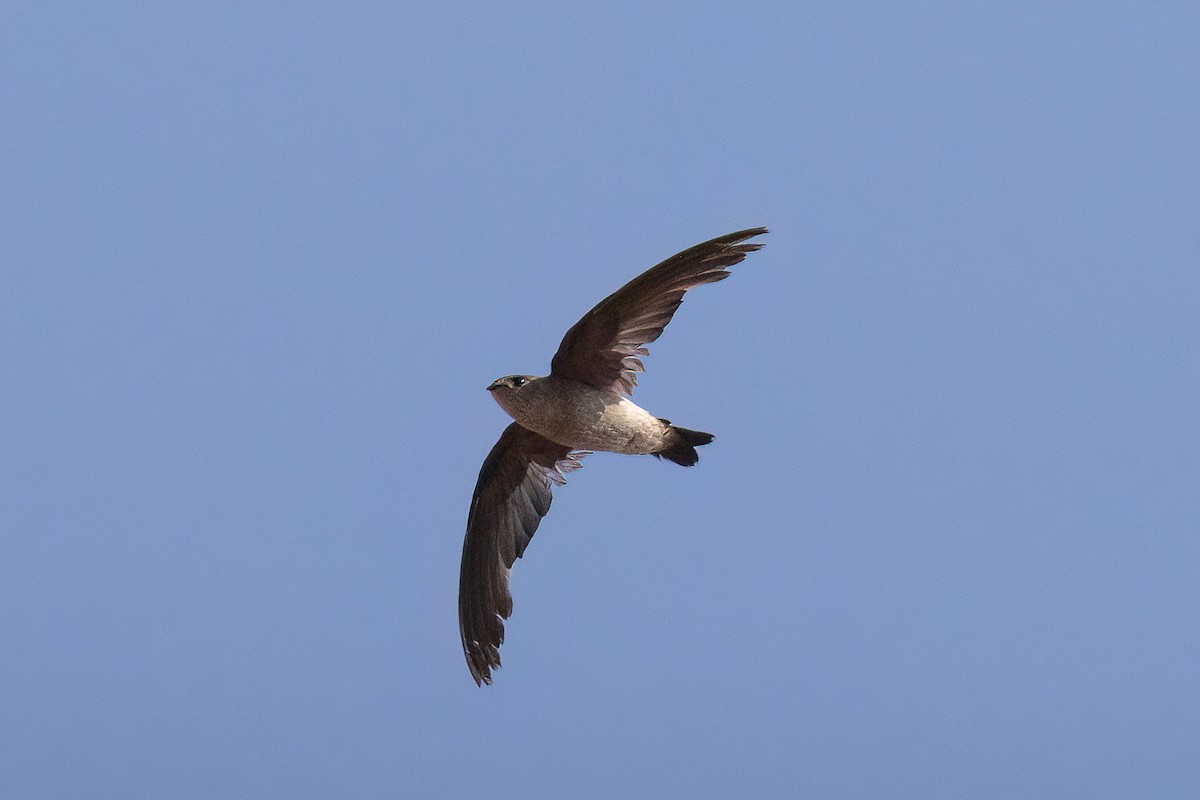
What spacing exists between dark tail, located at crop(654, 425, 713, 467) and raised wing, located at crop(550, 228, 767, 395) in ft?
0.87

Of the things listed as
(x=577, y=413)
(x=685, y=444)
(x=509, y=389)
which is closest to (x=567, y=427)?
(x=577, y=413)

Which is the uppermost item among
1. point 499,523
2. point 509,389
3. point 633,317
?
point 633,317

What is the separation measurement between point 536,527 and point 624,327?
1227 millimetres

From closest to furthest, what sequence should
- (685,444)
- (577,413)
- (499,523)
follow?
(577,413), (685,444), (499,523)

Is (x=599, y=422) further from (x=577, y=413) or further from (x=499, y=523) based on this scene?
(x=499, y=523)

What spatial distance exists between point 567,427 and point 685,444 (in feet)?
1.60

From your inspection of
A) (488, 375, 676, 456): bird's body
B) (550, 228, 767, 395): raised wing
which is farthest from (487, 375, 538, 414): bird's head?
(550, 228, 767, 395): raised wing

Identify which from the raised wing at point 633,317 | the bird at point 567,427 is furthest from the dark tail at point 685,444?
the raised wing at point 633,317

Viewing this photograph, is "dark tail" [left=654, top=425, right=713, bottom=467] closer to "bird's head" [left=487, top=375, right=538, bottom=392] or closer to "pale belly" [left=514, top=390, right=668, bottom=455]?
"pale belly" [left=514, top=390, right=668, bottom=455]

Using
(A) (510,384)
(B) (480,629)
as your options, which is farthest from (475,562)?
(A) (510,384)

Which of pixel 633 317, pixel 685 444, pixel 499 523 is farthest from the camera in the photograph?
pixel 499 523

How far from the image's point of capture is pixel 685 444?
6.61 metres

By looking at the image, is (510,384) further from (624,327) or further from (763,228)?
(763,228)

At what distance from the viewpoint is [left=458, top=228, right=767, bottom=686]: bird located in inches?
245
